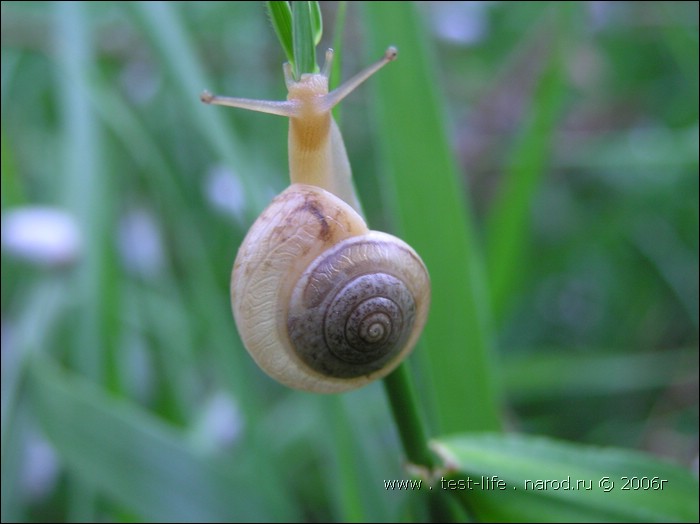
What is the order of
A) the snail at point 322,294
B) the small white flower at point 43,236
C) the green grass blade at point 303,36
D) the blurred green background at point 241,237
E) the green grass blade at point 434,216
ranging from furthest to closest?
the small white flower at point 43,236 → the blurred green background at point 241,237 → the green grass blade at point 434,216 → the snail at point 322,294 → the green grass blade at point 303,36

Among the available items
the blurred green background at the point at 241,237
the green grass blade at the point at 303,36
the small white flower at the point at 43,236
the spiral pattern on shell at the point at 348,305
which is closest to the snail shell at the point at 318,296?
the spiral pattern on shell at the point at 348,305

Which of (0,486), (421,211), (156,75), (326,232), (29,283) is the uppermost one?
(326,232)

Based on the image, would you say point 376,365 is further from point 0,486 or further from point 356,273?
point 0,486

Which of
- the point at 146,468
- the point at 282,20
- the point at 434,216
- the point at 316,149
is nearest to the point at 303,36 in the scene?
the point at 282,20

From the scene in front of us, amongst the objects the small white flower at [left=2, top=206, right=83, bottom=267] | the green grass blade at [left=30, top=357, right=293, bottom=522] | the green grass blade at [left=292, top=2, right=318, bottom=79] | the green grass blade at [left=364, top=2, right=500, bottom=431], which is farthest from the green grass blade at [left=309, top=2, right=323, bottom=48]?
the small white flower at [left=2, top=206, right=83, bottom=267]

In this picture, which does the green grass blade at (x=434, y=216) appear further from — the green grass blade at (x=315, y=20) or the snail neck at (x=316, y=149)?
the green grass blade at (x=315, y=20)

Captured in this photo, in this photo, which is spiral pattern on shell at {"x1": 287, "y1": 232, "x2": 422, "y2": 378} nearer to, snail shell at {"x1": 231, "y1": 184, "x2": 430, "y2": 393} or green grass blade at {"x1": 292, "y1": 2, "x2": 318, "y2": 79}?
snail shell at {"x1": 231, "y1": 184, "x2": 430, "y2": 393}

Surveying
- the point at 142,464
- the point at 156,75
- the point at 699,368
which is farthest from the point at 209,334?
the point at 156,75
